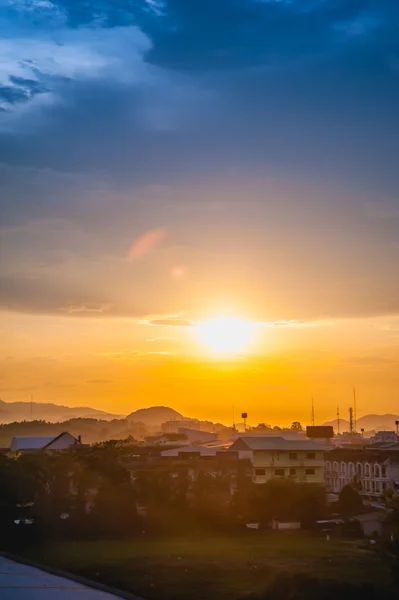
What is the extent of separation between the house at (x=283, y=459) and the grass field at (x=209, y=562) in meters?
14.2

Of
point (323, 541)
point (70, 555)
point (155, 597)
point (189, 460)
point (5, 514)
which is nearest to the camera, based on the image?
point (155, 597)

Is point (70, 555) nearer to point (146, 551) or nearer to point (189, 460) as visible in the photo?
point (146, 551)

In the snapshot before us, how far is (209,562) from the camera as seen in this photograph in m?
36.3

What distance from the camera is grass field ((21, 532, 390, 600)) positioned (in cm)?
3182

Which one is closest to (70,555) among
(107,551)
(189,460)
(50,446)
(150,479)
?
(107,551)

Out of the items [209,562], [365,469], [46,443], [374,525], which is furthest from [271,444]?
[46,443]

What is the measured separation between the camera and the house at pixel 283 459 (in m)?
59.4

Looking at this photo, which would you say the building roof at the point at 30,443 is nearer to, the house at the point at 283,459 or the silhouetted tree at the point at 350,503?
the house at the point at 283,459

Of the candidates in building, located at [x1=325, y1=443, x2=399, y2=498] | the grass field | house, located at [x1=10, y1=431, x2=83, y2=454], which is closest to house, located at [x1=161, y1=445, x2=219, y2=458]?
building, located at [x1=325, y1=443, x2=399, y2=498]

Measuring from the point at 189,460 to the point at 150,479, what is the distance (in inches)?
206

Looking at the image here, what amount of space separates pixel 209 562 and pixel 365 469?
29.6 meters

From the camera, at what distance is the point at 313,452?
6128 centimetres

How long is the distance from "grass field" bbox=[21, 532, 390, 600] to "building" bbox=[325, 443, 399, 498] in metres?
18.1

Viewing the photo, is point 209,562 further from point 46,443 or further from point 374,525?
point 46,443
